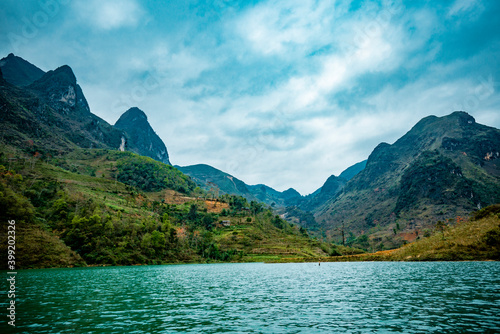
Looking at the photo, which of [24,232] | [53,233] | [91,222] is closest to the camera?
[24,232]

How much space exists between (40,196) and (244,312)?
17721 centimetres

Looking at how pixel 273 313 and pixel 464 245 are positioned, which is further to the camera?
pixel 464 245

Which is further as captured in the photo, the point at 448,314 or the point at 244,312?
the point at 244,312

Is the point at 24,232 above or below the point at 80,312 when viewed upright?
above

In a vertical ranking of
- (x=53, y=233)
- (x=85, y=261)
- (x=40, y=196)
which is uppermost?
(x=40, y=196)

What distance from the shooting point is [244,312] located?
1236 inches

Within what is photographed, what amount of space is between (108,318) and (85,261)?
136 meters

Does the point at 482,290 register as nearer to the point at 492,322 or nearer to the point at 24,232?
the point at 492,322

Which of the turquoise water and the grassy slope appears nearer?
the turquoise water

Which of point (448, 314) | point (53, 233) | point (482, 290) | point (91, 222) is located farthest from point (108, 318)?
point (91, 222)

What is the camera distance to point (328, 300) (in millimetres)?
38469

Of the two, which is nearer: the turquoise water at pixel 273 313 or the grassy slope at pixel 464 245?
the turquoise water at pixel 273 313

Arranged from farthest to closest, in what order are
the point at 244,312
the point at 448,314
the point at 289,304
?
1. the point at 289,304
2. the point at 244,312
3. the point at 448,314

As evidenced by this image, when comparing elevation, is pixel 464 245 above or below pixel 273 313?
above
